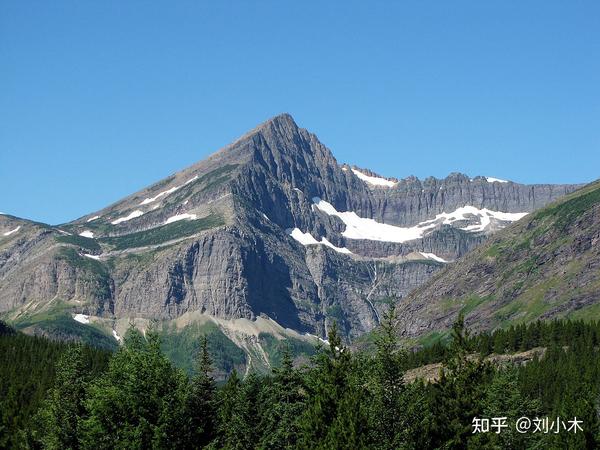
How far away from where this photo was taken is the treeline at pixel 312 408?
281ft

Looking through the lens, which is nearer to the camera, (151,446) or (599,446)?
(151,446)

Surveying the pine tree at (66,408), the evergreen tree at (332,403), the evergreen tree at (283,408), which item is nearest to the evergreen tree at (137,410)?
the pine tree at (66,408)

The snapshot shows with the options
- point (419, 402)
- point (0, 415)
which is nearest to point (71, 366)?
point (0, 415)

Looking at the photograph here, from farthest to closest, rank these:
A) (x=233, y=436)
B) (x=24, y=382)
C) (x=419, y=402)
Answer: (x=24, y=382)
(x=233, y=436)
(x=419, y=402)

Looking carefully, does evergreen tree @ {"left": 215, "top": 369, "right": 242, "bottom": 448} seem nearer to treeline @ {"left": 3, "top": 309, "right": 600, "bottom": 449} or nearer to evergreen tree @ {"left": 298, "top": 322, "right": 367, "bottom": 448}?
treeline @ {"left": 3, "top": 309, "right": 600, "bottom": 449}

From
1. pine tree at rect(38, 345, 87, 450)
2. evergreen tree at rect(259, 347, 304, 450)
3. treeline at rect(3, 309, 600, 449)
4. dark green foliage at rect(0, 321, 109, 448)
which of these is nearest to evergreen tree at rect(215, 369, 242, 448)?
treeline at rect(3, 309, 600, 449)

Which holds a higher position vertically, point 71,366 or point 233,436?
point 71,366

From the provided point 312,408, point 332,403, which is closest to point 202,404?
point 312,408

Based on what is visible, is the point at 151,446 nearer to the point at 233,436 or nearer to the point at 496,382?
the point at 233,436

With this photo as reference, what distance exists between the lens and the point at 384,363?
87812 mm

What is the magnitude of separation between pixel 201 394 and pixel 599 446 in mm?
50690

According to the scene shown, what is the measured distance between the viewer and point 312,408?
8656 centimetres
